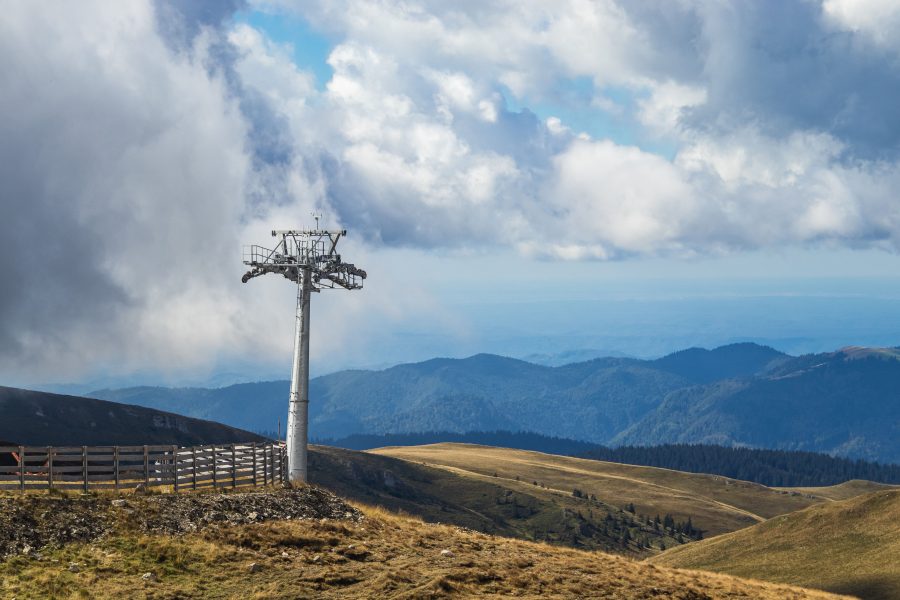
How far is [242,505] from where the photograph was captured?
4184cm

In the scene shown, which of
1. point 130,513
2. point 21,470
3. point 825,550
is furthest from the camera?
point 825,550

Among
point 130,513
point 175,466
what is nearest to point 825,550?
point 175,466

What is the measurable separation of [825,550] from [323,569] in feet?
217

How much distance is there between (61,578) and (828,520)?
8243cm

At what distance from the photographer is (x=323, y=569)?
36406 millimetres

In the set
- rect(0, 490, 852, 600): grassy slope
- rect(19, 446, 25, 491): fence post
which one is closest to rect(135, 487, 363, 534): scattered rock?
rect(0, 490, 852, 600): grassy slope

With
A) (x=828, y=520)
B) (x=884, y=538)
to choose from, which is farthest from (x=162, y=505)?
(x=828, y=520)

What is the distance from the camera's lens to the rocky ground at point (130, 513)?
35344mm

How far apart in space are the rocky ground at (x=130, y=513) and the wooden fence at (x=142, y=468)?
5.54 ft

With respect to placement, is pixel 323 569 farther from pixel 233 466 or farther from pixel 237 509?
pixel 233 466

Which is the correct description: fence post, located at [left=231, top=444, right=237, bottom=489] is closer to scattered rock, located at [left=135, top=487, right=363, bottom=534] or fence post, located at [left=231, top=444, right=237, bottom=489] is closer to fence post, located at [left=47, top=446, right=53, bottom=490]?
scattered rock, located at [left=135, top=487, right=363, bottom=534]

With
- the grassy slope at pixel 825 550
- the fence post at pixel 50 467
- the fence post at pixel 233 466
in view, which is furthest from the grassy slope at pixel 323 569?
the grassy slope at pixel 825 550

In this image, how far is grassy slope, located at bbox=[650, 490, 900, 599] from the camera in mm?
77438

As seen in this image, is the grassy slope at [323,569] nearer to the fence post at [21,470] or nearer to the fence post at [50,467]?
the fence post at [50,467]
